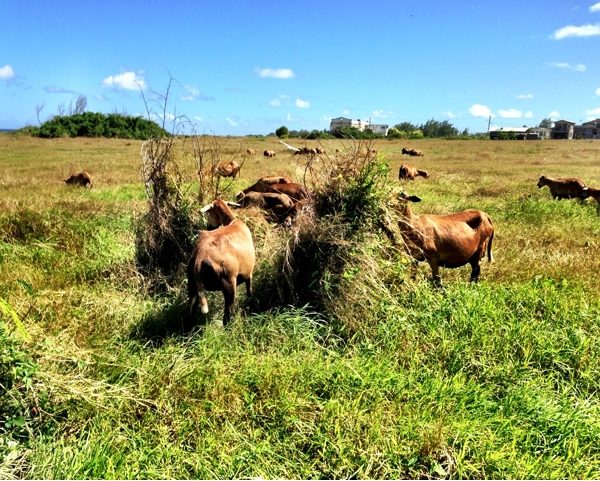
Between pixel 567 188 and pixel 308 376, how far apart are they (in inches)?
532

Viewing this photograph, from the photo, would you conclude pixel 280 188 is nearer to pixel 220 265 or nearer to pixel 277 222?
pixel 277 222

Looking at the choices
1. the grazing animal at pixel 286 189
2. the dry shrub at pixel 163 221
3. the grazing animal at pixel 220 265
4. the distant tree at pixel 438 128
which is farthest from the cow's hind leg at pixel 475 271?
the distant tree at pixel 438 128

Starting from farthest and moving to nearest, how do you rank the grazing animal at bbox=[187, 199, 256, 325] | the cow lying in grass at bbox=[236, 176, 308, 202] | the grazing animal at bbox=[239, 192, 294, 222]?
the cow lying in grass at bbox=[236, 176, 308, 202], the grazing animal at bbox=[239, 192, 294, 222], the grazing animal at bbox=[187, 199, 256, 325]

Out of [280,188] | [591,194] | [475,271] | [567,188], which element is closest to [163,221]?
[280,188]

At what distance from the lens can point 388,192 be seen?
649 cm

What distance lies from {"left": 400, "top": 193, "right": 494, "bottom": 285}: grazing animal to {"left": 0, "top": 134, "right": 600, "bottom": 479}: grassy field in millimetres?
489

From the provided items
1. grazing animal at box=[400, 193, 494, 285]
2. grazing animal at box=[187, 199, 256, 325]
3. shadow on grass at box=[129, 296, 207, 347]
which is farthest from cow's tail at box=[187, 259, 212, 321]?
grazing animal at box=[400, 193, 494, 285]

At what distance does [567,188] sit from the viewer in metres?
15.1

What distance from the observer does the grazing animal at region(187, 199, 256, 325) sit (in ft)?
17.5

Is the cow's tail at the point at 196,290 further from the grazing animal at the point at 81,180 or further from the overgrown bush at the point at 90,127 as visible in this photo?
the overgrown bush at the point at 90,127

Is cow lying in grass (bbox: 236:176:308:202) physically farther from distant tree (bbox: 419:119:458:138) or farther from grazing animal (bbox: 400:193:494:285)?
distant tree (bbox: 419:119:458:138)

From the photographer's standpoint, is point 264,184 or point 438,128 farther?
point 438,128

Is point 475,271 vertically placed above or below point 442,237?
below

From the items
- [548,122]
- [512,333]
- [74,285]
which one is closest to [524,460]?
[512,333]
